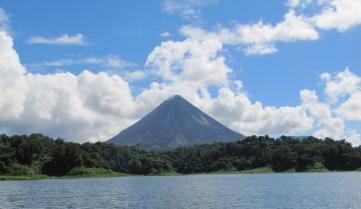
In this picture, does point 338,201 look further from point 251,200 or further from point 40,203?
point 40,203

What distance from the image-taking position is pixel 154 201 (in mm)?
86000

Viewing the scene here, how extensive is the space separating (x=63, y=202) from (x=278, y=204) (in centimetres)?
3441

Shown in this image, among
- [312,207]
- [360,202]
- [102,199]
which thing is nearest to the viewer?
[312,207]

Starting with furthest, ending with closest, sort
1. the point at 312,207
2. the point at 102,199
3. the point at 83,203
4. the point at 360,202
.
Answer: the point at 102,199, the point at 83,203, the point at 360,202, the point at 312,207

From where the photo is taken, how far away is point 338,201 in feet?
261

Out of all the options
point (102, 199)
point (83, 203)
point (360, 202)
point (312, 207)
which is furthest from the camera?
point (102, 199)

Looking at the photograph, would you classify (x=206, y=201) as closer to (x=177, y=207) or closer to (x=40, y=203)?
(x=177, y=207)

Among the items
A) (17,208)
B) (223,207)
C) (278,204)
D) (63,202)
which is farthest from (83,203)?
(278,204)

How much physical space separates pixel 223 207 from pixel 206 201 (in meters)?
10.1

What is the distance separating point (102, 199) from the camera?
91250 millimetres

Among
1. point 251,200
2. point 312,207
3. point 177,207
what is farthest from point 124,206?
point 312,207

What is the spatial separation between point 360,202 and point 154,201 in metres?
31.9

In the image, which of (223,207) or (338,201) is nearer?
(223,207)

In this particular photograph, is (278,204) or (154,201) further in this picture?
(154,201)
